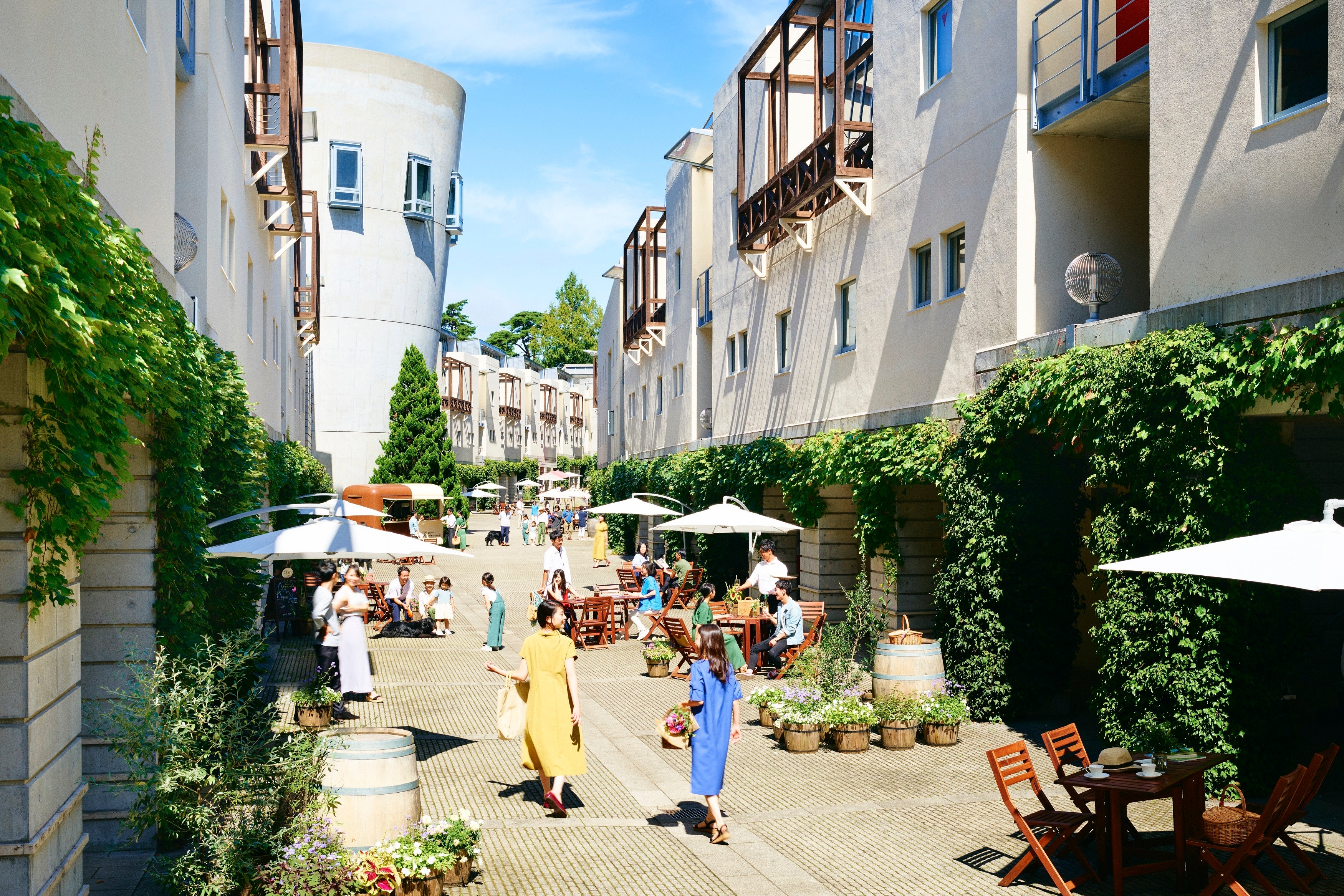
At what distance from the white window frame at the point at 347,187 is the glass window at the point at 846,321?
32610 millimetres

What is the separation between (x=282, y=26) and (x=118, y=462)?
641 inches

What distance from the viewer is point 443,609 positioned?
21.7 m

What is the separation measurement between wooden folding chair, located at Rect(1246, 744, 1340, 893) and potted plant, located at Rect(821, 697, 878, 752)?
4.67 meters

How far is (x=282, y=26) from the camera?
1930 centimetres

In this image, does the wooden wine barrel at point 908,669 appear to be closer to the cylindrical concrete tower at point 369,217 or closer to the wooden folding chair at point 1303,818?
the wooden folding chair at point 1303,818

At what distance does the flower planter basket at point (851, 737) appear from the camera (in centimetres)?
1173

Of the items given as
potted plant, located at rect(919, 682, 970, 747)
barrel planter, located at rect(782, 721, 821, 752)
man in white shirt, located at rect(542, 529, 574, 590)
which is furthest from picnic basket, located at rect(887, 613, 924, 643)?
man in white shirt, located at rect(542, 529, 574, 590)

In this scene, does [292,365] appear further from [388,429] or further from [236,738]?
[236,738]

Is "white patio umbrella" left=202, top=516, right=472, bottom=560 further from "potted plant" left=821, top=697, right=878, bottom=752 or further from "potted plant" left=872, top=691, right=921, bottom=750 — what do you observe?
"potted plant" left=872, top=691, right=921, bottom=750

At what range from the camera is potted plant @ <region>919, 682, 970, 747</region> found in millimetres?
11984

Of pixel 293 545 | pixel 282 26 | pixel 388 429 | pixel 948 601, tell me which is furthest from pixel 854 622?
pixel 388 429

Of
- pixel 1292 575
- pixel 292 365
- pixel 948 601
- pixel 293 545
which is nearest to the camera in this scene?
pixel 1292 575

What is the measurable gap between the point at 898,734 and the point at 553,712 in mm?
4470

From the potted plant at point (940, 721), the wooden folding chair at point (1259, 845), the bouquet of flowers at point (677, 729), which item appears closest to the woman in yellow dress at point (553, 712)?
the bouquet of flowers at point (677, 729)
